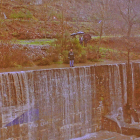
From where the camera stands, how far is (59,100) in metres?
11.2

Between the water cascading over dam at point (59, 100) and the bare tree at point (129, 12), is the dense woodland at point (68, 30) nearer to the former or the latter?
the bare tree at point (129, 12)

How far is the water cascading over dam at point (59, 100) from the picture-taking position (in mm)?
9758

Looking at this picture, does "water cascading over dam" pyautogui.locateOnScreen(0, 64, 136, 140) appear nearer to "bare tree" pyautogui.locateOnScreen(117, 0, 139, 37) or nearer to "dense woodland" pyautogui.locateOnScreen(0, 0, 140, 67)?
"dense woodland" pyautogui.locateOnScreen(0, 0, 140, 67)

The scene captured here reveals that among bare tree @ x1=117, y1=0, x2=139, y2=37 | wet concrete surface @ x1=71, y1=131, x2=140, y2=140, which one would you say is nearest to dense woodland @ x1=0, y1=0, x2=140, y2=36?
bare tree @ x1=117, y1=0, x2=139, y2=37

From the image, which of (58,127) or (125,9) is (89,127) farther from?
(125,9)

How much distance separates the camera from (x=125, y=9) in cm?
2480

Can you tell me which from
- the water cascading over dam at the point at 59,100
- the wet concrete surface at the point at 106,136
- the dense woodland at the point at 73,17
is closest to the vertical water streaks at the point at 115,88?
the water cascading over dam at the point at 59,100

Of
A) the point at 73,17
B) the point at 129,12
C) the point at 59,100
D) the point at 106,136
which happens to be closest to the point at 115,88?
the point at 106,136

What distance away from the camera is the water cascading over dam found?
384 inches

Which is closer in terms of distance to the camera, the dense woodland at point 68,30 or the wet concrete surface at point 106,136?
the wet concrete surface at point 106,136

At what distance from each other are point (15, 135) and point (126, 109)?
672cm

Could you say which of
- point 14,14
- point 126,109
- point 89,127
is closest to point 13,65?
point 89,127

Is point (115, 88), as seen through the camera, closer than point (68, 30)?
Yes

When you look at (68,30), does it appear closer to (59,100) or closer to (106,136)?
(59,100)
